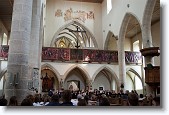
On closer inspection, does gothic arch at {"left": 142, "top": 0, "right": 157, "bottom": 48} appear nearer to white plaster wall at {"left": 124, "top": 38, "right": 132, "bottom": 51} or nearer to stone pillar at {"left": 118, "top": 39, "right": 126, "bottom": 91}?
stone pillar at {"left": 118, "top": 39, "right": 126, "bottom": 91}

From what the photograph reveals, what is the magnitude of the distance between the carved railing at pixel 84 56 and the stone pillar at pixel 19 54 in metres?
12.9

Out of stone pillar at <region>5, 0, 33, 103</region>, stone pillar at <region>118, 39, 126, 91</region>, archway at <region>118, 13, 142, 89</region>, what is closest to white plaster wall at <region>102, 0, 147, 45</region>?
archway at <region>118, 13, 142, 89</region>

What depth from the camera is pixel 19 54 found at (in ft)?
22.4

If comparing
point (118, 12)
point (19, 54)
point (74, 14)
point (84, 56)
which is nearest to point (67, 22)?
point (74, 14)

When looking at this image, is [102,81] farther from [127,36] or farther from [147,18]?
[147,18]

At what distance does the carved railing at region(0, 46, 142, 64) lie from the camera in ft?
66.4

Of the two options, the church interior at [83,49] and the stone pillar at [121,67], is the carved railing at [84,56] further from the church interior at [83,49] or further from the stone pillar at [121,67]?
the stone pillar at [121,67]

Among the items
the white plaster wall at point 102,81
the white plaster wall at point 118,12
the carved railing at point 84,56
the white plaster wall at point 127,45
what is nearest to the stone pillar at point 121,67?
the carved railing at point 84,56

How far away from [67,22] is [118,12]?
7248 millimetres

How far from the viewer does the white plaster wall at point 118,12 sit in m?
16.0

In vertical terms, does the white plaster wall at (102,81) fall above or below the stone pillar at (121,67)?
below

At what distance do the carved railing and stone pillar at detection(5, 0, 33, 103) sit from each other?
1287 centimetres

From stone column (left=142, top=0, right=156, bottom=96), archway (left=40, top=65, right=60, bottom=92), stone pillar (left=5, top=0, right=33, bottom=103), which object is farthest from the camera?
archway (left=40, top=65, right=60, bottom=92)

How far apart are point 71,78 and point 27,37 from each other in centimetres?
1702
